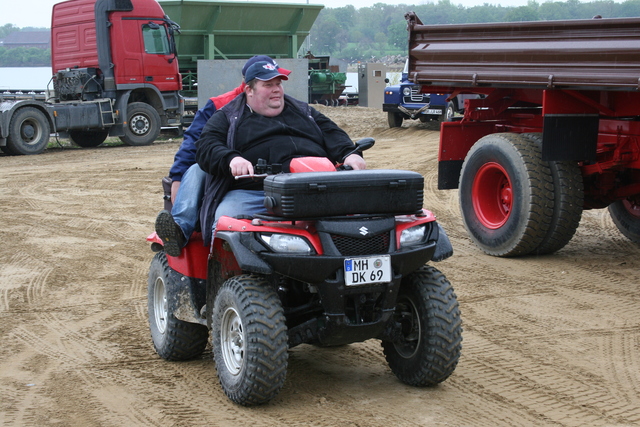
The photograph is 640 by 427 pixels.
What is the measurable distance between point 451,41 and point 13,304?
4652mm

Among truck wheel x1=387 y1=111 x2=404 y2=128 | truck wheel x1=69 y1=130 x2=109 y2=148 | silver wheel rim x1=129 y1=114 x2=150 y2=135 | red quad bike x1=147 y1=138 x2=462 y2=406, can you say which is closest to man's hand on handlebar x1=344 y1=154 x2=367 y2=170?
red quad bike x1=147 y1=138 x2=462 y2=406

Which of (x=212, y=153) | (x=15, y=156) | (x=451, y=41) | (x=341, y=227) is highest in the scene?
(x=451, y=41)

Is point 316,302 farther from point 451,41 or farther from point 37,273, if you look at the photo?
point 451,41

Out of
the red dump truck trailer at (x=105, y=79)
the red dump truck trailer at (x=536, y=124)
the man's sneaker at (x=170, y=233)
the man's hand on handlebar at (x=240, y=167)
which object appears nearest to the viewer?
the man's hand on handlebar at (x=240, y=167)

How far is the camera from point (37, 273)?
7.47 metres

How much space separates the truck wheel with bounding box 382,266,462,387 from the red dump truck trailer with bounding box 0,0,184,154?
15428mm

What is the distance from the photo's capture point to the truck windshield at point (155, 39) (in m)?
19.8

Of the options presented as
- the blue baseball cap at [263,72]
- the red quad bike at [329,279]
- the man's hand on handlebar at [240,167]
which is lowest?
the red quad bike at [329,279]

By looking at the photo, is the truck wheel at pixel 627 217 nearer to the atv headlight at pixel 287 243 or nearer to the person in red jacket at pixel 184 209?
the person in red jacket at pixel 184 209

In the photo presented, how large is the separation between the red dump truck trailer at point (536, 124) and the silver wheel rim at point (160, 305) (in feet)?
11.8

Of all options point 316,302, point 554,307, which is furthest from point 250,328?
point 554,307

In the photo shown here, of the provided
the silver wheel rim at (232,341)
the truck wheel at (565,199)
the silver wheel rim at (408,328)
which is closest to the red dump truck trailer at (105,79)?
the truck wheel at (565,199)

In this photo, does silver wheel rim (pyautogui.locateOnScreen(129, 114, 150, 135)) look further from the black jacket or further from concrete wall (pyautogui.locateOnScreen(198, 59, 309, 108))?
the black jacket

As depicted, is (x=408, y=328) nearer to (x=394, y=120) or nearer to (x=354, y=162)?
(x=354, y=162)
